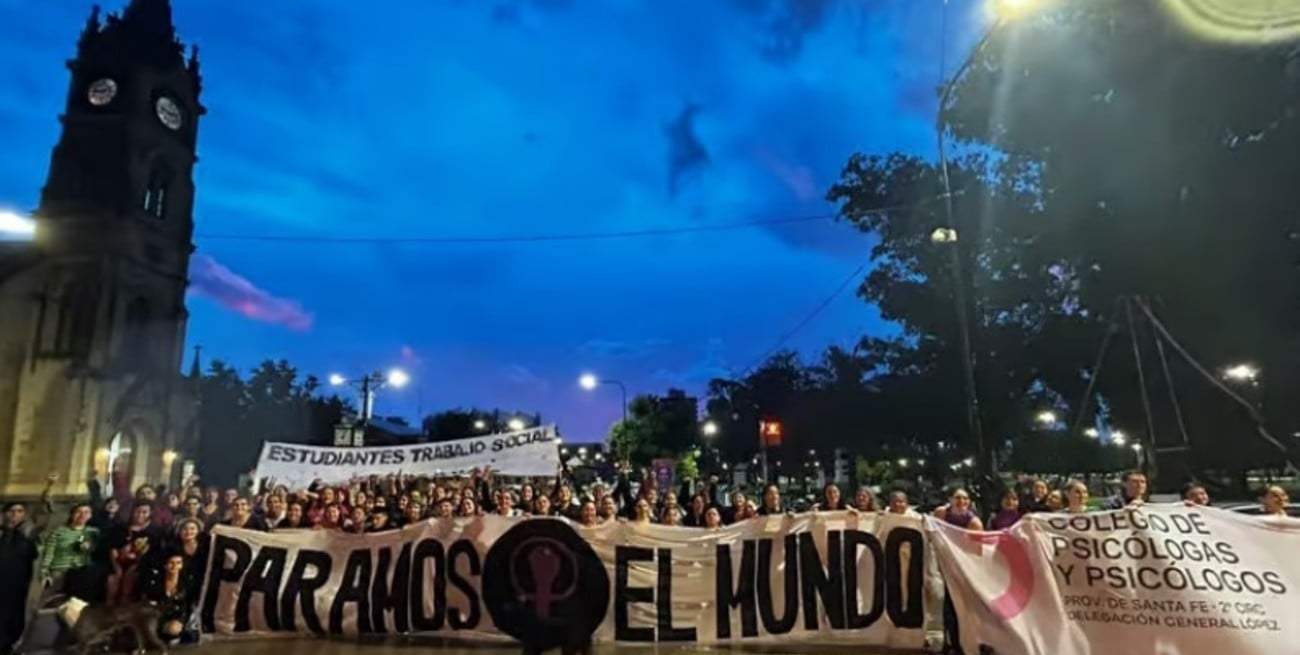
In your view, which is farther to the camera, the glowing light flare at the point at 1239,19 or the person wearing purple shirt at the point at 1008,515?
the glowing light flare at the point at 1239,19

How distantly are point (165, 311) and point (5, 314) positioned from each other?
6.52 m

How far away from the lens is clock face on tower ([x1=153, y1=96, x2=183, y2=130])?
144 feet

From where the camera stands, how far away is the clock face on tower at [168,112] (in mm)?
44031

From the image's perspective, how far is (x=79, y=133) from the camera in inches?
1656

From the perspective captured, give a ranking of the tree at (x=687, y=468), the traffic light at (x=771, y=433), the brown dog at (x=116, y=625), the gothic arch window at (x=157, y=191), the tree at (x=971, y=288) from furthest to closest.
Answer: the tree at (x=687, y=468), the gothic arch window at (x=157, y=191), the traffic light at (x=771, y=433), the tree at (x=971, y=288), the brown dog at (x=116, y=625)

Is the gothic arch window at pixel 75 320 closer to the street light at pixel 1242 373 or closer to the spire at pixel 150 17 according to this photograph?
the spire at pixel 150 17

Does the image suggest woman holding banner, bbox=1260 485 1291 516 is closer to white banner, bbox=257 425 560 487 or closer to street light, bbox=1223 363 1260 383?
Result: white banner, bbox=257 425 560 487

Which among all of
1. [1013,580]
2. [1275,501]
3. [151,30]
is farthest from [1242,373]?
[151,30]

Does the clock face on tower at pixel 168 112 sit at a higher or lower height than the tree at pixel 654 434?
higher

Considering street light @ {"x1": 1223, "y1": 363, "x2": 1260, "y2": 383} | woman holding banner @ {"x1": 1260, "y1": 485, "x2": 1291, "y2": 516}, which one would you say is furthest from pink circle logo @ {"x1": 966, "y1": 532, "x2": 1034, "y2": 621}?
street light @ {"x1": 1223, "y1": 363, "x2": 1260, "y2": 383}

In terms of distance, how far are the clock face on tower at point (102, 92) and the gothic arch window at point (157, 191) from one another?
12.6ft

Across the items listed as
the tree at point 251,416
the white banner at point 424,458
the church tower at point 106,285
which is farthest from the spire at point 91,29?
the white banner at point 424,458

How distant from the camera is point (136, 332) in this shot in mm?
41156

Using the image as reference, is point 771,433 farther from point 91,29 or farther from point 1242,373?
point 91,29
